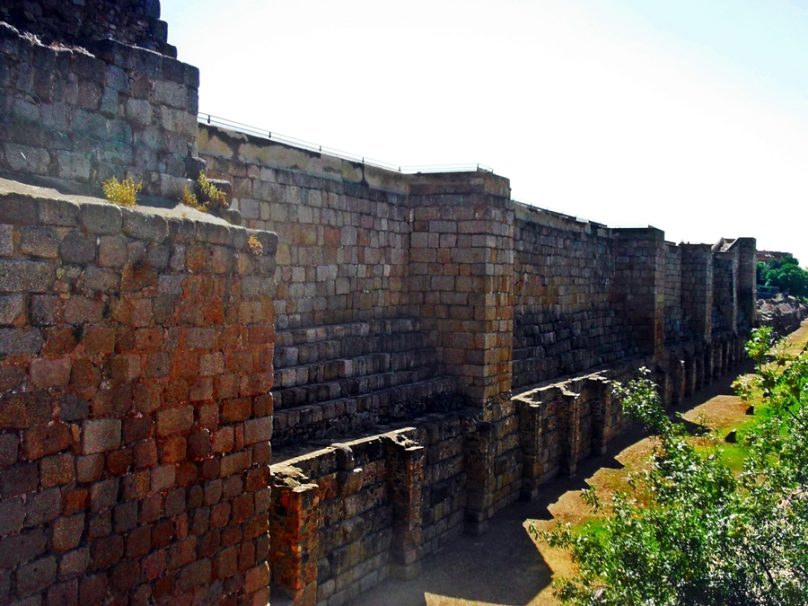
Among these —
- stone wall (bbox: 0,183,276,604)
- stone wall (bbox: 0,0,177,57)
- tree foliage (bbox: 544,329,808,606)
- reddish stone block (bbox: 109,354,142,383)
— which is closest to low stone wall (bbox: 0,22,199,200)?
stone wall (bbox: 0,0,177,57)

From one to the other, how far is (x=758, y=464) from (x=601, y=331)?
14.1 meters

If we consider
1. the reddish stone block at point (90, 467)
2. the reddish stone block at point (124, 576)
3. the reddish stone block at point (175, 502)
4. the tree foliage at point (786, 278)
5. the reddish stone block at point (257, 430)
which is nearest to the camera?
the reddish stone block at point (90, 467)

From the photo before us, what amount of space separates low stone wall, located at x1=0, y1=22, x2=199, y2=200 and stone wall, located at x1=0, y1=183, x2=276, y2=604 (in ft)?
1.53

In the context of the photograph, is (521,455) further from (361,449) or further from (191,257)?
(191,257)

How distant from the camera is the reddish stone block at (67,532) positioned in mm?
4223

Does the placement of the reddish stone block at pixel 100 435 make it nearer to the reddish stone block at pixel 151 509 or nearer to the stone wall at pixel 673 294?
the reddish stone block at pixel 151 509

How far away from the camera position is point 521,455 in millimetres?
13430

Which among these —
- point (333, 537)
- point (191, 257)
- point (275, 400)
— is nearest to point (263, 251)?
point (191, 257)

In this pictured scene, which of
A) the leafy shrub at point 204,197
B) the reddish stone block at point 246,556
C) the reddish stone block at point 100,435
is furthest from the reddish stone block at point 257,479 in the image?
the leafy shrub at point 204,197

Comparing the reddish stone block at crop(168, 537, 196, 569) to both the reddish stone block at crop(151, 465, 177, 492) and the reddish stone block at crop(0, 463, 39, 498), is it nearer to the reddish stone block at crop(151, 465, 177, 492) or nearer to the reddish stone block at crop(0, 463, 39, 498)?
the reddish stone block at crop(151, 465, 177, 492)

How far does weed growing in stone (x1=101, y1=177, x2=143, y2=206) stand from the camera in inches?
188

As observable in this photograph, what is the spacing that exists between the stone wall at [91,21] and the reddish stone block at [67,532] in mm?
3216

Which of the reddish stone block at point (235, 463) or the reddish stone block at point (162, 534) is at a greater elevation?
the reddish stone block at point (235, 463)

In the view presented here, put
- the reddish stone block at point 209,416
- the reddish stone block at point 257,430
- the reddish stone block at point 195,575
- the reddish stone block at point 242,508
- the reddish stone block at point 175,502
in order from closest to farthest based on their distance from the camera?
the reddish stone block at point 175,502 < the reddish stone block at point 195,575 < the reddish stone block at point 209,416 < the reddish stone block at point 242,508 < the reddish stone block at point 257,430
